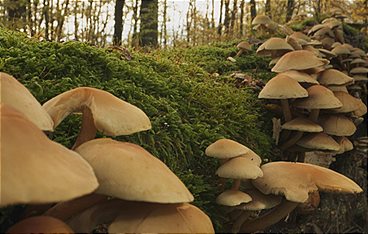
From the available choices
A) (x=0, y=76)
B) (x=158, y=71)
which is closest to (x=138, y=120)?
(x=0, y=76)

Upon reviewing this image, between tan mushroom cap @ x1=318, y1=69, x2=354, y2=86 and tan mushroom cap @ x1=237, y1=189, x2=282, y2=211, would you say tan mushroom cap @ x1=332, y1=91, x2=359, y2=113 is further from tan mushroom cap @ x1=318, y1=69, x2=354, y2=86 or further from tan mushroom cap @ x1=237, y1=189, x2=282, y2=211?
tan mushroom cap @ x1=237, y1=189, x2=282, y2=211

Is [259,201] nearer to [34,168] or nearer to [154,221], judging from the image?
[154,221]

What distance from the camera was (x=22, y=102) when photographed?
58.3 inches

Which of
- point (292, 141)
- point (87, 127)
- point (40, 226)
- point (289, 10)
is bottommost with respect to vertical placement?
point (292, 141)

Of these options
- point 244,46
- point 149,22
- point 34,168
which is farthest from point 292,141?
point 149,22

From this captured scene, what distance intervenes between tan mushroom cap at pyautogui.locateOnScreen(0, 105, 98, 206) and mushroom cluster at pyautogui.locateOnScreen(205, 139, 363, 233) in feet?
3.93

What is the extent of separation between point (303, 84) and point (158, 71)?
4.20 feet

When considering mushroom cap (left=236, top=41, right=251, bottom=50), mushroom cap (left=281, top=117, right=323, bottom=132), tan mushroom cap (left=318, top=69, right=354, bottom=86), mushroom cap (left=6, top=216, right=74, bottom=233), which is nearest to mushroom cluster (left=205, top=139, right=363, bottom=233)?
mushroom cap (left=281, top=117, right=323, bottom=132)

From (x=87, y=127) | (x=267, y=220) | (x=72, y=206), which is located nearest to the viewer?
(x=72, y=206)

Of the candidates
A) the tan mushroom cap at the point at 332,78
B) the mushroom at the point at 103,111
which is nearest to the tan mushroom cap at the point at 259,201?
the mushroom at the point at 103,111

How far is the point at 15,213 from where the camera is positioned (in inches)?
62.7

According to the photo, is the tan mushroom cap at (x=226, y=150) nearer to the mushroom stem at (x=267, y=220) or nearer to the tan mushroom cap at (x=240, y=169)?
the tan mushroom cap at (x=240, y=169)

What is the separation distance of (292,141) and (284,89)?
536mm

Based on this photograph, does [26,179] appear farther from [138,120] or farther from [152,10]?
[152,10]
